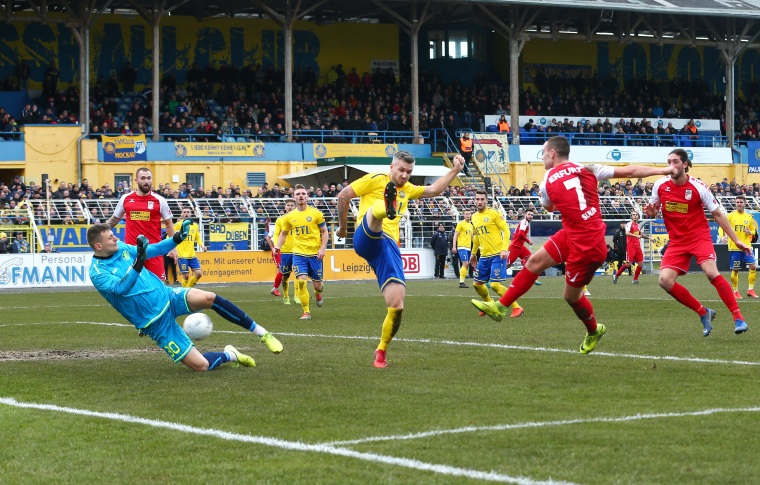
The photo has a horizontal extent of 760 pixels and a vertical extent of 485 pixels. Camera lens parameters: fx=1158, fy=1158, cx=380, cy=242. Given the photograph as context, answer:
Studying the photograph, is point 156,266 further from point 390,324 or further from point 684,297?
point 684,297

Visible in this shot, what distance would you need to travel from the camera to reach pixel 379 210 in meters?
10.3

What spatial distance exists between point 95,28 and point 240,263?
18.6m

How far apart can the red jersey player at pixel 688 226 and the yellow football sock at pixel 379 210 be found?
171 inches

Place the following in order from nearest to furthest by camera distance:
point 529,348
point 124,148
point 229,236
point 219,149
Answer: point 529,348 < point 229,236 < point 124,148 < point 219,149

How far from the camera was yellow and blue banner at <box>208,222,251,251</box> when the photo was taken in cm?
3844

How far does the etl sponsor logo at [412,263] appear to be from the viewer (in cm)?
3941

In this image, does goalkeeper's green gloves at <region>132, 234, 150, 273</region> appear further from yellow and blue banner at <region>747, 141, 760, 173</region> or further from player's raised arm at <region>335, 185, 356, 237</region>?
yellow and blue banner at <region>747, 141, 760, 173</region>

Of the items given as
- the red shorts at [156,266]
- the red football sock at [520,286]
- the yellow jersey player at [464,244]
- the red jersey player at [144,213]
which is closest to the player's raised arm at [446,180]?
the red football sock at [520,286]

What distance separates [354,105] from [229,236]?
15.1 metres

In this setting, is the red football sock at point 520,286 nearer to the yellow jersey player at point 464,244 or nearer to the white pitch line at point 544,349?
the white pitch line at point 544,349

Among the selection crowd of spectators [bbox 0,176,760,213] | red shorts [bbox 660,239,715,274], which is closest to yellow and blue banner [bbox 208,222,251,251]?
crowd of spectators [bbox 0,176,760,213]

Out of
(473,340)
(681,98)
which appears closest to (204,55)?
(681,98)

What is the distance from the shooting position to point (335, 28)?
2221 inches

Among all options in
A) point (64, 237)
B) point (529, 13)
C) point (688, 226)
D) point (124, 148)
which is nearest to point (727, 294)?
point (688, 226)
